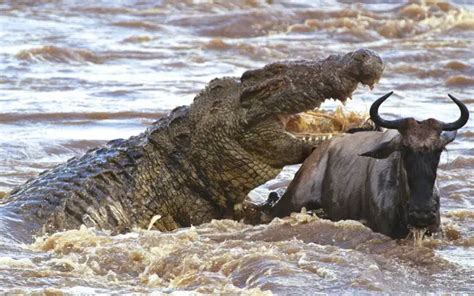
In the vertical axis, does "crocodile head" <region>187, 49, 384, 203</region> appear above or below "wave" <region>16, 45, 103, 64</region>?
above

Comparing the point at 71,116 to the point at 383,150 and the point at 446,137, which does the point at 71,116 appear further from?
the point at 446,137

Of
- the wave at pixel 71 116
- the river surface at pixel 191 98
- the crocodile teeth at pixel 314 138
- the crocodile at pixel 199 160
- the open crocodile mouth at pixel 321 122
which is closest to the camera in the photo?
the river surface at pixel 191 98

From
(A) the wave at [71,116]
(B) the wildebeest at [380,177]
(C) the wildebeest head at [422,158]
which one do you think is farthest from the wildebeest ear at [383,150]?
(A) the wave at [71,116]

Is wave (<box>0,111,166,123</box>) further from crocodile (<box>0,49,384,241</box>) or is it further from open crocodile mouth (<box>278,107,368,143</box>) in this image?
open crocodile mouth (<box>278,107,368,143</box>)

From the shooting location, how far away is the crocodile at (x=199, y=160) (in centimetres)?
911

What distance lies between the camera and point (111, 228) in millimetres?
9172

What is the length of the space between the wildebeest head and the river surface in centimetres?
35

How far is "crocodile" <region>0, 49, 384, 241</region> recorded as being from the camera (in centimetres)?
911

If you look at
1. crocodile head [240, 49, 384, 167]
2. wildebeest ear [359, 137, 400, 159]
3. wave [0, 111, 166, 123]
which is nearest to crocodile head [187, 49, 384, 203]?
crocodile head [240, 49, 384, 167]

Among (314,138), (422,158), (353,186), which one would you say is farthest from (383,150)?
(314,138)

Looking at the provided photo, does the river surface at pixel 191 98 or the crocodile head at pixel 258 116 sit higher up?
the crocodile head at pixel 258 116

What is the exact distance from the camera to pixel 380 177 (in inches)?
344

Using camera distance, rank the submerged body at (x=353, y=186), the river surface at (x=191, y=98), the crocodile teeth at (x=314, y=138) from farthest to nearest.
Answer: the crocodile teeth at (x=314, y=138)
the submerged body at (x=353, y=186)
the river surface at (x=191, y=98)

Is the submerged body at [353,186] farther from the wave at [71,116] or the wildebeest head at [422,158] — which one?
the wave at [71,116]
